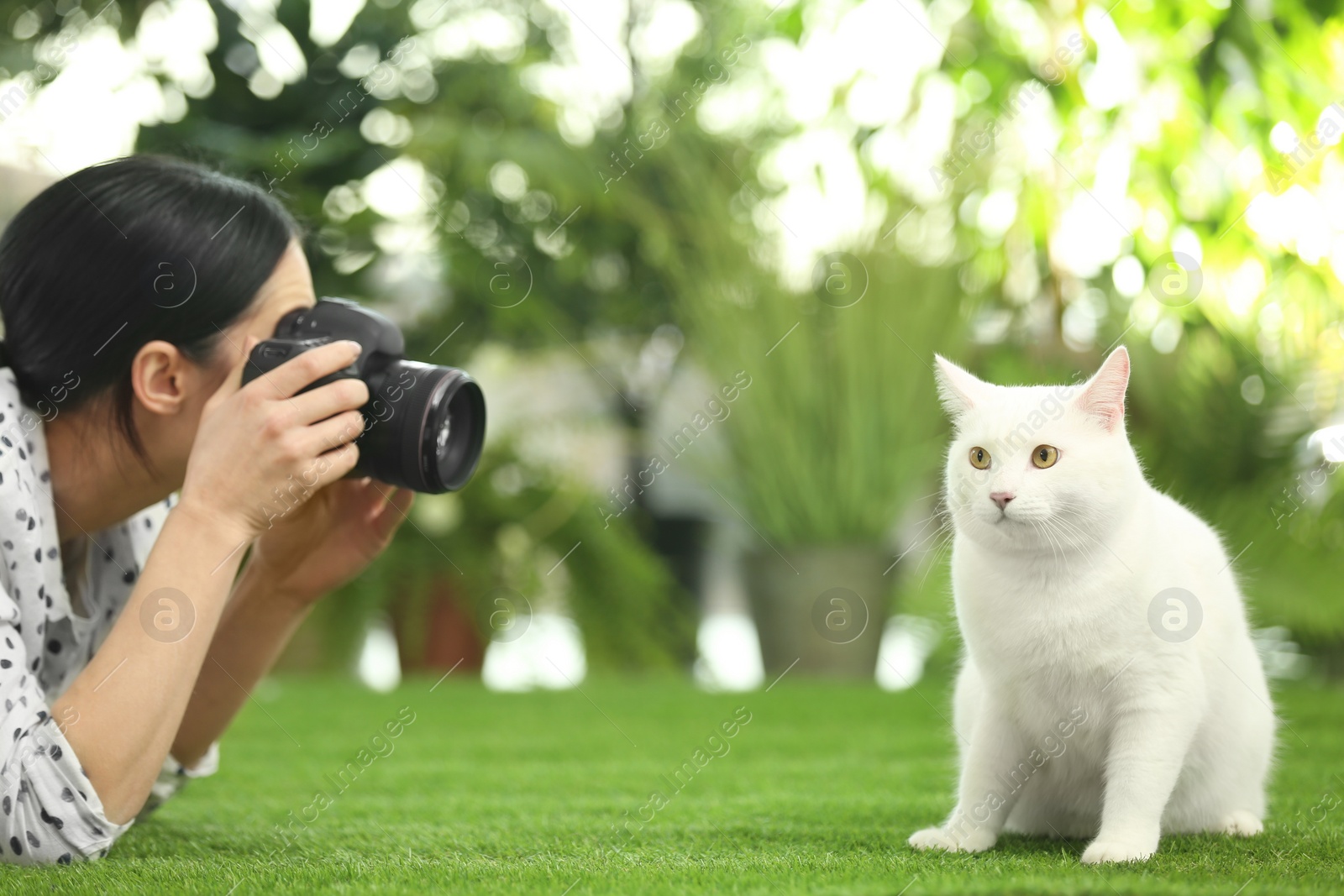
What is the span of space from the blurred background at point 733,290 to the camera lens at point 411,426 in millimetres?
952

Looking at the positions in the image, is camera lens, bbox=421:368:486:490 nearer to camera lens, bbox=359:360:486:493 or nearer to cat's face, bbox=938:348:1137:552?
camera lens, bbox=359:360:486:493

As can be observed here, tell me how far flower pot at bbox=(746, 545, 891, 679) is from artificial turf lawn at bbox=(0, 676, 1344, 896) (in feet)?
2.08

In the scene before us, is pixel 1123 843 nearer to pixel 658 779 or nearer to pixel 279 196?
pixel 658 779

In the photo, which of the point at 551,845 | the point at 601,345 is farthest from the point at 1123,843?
the point at 601,345

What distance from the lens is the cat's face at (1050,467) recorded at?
30.8 inches

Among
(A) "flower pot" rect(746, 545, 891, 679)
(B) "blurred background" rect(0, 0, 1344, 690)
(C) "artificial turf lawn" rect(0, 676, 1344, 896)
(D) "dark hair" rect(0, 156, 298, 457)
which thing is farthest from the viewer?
(A) "flower pot" rect(746, 545, 891, 679)

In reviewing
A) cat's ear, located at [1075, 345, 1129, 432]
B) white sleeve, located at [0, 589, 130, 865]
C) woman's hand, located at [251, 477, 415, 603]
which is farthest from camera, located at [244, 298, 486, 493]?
cat's ear, located at [1075, 345, 1129, 432]

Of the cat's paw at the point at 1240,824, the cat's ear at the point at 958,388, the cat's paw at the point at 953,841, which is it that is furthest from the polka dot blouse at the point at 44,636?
the cat's paw at the point at 1240,824

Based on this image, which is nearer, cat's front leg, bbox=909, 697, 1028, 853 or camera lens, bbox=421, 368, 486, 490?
cat's front leg, bbox=909, 697, 1028, 853

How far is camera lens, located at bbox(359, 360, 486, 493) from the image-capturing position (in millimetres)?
926

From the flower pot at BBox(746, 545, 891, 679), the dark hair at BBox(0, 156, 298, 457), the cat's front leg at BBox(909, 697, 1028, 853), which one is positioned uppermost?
the dark hair at BBox(0, 156, 298, 457)

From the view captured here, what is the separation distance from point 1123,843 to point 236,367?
30.7 inches

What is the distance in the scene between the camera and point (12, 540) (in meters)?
0.85

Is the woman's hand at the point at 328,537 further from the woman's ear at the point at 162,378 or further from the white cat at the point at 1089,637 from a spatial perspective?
the white cat at the point at 1089,637
